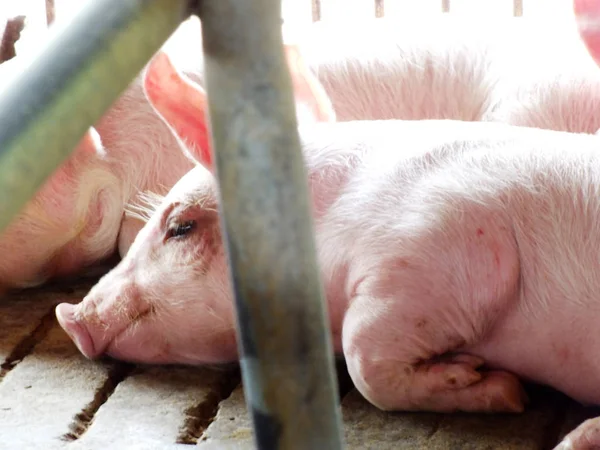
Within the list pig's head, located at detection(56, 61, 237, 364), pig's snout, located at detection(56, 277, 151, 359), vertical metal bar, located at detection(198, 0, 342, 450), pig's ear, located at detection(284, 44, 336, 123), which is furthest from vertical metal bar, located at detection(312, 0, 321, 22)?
vertical metal bar, located at detection(198, 0, 342, 450)

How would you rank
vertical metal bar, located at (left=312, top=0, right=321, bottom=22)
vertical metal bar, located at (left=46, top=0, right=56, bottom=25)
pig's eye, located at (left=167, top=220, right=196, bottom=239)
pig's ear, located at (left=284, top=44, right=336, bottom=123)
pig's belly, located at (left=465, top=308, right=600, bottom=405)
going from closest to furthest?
pig's belly, located at (left=465, top=308, right=600, bottom=405)
pig's eye, located at (left=167, top=220, right=196, bottom=239)
pig's ear, located at (left=284, top=44, right=336, bottom=123)
vertical metal bar, located at (left=46, top=0, right=56, bottom=25)
vertical metal bar, located at (left=312, top=0, right=321, bottom=22)

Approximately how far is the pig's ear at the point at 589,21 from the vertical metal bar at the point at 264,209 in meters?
1.26

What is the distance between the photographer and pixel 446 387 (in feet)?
4.81

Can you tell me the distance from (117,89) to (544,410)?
3.90ft

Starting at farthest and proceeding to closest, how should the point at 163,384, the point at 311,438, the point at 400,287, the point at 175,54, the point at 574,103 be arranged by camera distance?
the point at 175,54
the point at 574,103
the point at 163,384
the point at 400,287
the point at 311,438

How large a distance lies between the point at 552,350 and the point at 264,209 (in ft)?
3.36

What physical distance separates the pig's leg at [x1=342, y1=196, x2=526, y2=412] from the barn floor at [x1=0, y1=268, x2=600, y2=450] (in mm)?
45

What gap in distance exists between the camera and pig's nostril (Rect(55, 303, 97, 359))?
1.84 m

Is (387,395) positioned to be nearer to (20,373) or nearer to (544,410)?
(544,410)

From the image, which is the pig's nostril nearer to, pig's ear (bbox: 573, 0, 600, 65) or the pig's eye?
the pig's eye

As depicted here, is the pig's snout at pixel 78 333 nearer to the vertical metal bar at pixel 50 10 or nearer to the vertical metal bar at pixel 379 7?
the vertical metal bar at pixel 50 10

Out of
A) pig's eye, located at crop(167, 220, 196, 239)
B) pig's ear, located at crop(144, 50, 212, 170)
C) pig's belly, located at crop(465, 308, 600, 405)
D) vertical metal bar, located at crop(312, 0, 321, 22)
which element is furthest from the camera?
vertical metal bar, located at crop(312, 0, 321, 22)

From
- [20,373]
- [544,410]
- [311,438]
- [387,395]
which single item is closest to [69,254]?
[20,373]

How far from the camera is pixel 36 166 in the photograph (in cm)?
43
